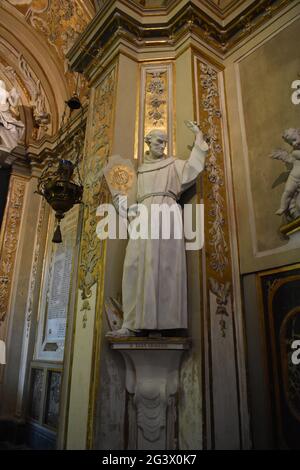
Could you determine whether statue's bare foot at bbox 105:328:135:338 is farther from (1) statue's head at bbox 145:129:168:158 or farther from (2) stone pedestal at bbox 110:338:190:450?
(1) statue's head at bbox 145:129:168:158

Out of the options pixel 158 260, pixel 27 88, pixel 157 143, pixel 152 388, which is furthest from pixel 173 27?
pixel 27 88

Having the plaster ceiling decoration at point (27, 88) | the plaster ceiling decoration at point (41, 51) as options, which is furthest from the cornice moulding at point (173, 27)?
the plaster ceiling decoration at point (27, 88)

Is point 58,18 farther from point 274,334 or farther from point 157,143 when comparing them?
point 274,334

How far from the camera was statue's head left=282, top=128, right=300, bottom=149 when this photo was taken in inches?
112

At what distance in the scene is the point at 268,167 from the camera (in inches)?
126

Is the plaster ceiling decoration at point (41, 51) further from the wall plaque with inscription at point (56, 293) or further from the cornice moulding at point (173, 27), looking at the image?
the wall plaque with inscription at point (56, 293)

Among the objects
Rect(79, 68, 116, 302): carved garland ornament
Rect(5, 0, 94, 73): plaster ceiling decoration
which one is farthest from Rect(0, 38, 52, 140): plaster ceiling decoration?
Rect(79, 68, 116, 302): carved garland ornament

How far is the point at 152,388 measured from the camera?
107 inches

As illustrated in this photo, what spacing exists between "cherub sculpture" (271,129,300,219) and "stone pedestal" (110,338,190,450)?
125 centimetres

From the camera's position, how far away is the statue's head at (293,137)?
284cm

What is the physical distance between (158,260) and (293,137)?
1399mm

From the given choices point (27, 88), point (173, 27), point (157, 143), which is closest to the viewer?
point (157, 143)

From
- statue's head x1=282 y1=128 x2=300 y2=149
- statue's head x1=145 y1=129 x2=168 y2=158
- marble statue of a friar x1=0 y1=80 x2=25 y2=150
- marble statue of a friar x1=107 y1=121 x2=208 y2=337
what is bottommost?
marble statue of a friar x1=107 y1=121 x2=208 y2=337

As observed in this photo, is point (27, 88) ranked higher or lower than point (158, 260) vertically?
higher
